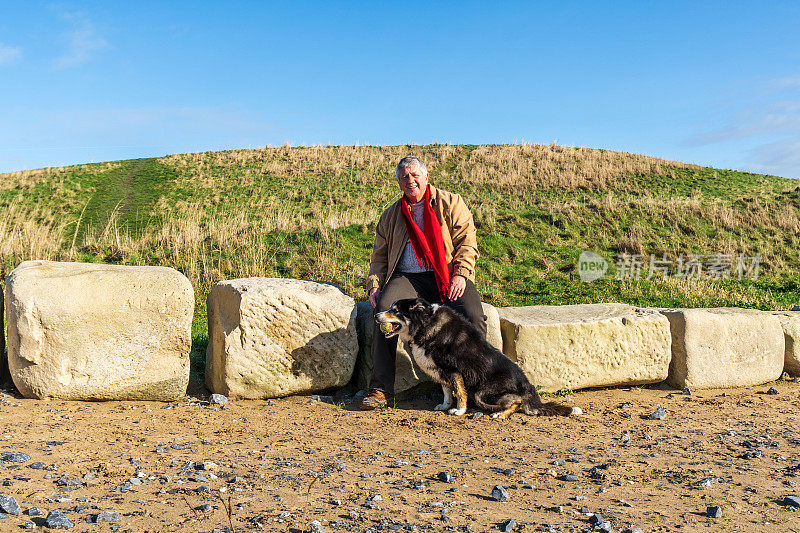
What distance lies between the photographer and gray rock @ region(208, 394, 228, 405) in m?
5.86

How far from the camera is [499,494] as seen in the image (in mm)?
3635

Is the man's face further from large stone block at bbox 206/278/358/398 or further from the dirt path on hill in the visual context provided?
the dirt path on hill

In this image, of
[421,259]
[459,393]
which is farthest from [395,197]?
[459,393]

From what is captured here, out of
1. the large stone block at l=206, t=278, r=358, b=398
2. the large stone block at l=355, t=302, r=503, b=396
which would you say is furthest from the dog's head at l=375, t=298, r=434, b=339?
the large stone block at l=206, t=278, r=358, b=398

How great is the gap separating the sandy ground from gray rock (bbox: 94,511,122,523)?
1.4 inches

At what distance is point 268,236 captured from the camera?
47.7 ft

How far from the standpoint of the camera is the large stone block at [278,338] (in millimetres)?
5969

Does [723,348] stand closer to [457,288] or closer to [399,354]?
[457,288]

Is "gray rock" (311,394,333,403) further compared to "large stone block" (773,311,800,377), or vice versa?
"large stone block" (773,311,800,377)

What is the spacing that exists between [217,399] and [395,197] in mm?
20887

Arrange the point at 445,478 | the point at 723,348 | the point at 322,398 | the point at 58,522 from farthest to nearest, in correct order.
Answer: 1. the point at 723,348
2. the point at 322,398
3. the point at 445,478
4. the point at 58,522

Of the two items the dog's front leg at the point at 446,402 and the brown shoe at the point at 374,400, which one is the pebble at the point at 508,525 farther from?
the brown shoe at the point at 374,400

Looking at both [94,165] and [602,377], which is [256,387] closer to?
[602,377]

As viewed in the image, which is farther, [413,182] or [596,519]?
[413,182]
